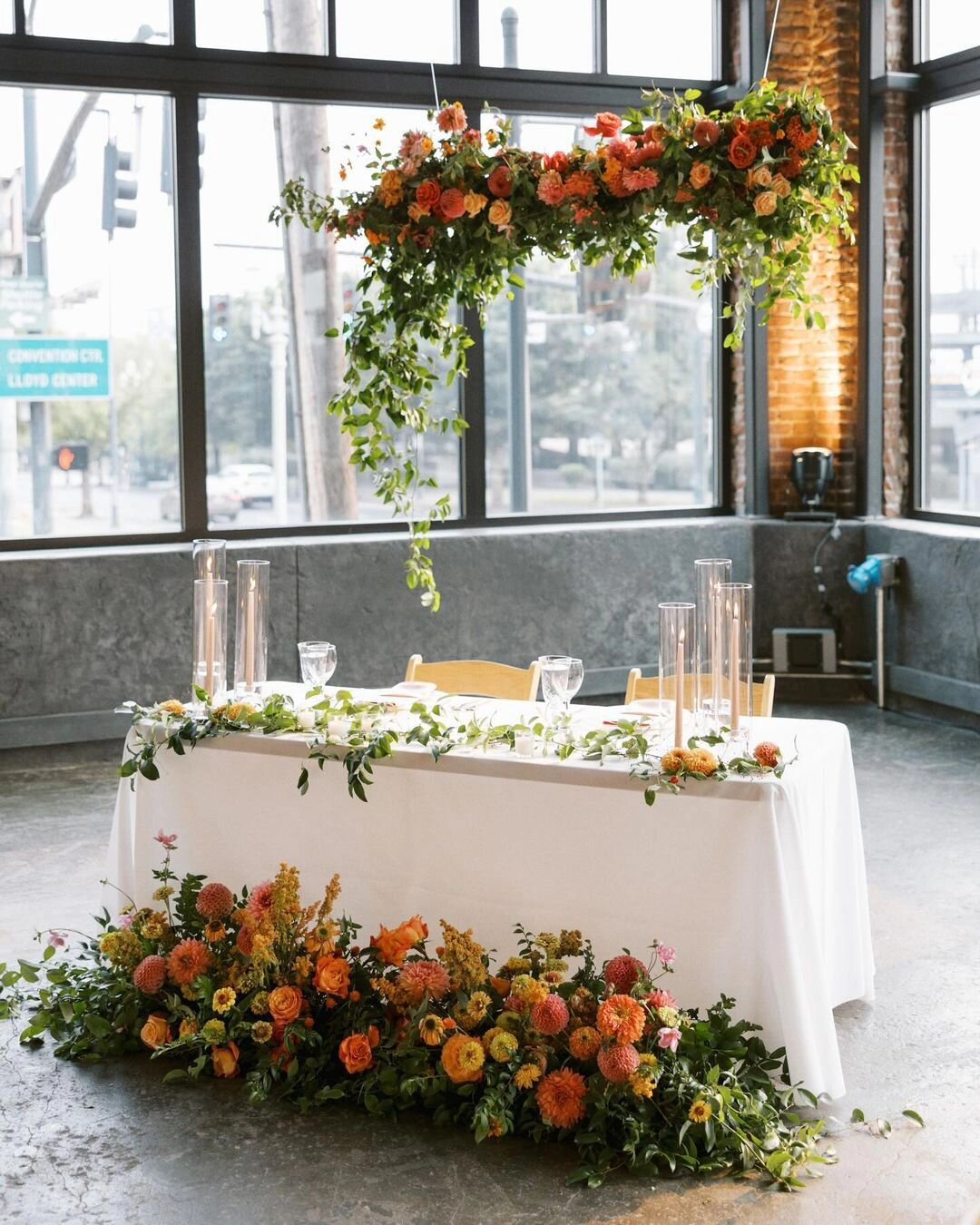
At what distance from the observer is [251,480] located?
776 cm

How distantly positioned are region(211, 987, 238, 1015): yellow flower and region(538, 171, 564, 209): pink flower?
6.58ft

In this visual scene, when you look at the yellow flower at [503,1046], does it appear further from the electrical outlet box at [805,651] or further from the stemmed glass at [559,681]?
the electrical outlet box at [805,651]

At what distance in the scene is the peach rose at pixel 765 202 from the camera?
11.3 feet

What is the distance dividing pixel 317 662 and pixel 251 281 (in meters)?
4.00

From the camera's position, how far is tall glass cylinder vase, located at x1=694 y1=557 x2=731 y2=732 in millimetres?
3592

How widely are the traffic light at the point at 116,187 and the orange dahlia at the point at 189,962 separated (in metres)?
4.68

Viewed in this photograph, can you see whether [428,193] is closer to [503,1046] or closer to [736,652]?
[736,652]

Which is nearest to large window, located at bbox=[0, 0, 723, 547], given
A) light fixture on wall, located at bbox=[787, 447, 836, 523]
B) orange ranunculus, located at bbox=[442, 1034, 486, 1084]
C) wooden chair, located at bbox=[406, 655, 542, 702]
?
light fixture on wall, located at bbox=[787, 447, 836, 523]

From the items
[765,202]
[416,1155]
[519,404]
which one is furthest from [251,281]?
[416,1155]

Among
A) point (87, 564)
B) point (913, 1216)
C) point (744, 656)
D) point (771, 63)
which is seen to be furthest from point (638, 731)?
point (771, 63)

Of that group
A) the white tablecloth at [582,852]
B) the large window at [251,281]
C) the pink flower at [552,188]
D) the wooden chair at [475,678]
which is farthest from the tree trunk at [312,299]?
the pink flower at [552,188]

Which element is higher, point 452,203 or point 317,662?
point 452,203

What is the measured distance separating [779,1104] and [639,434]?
558 centimetres

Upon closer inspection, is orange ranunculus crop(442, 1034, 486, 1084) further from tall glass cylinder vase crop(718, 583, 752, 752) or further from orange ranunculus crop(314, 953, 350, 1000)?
tall glass cylinder vase crop(718, 583, 752, 752)
